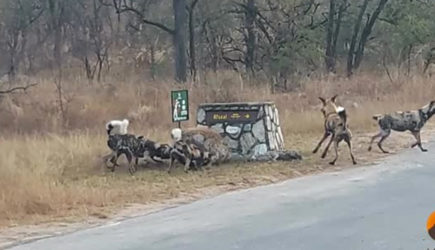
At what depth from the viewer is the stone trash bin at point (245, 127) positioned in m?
13.8

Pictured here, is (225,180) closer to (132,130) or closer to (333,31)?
(132,130)

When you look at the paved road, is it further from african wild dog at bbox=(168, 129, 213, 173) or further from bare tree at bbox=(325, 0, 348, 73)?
bare tree at bbox=(325, 0, 348, 73)

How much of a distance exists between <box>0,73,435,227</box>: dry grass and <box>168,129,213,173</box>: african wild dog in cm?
31

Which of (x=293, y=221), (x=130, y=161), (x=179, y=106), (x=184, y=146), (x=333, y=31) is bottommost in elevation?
(x=293, y=221)

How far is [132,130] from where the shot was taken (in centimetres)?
1706

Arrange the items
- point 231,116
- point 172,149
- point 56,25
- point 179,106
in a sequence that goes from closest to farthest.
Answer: point 172,149, point 179,106, point 231,116, point 56,25

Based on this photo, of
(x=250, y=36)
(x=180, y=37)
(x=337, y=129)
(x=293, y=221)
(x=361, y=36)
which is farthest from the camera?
(x=361, y=36)

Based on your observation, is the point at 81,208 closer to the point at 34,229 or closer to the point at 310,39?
the point at 34,229

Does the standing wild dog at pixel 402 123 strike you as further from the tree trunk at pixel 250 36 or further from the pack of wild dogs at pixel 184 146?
the tree trunk at pixel 250 36

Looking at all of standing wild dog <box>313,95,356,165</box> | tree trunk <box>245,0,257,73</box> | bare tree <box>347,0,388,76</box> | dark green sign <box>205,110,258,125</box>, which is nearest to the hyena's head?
standing wild dog <box>313,95,356,165</box>

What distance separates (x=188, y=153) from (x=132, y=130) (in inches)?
178

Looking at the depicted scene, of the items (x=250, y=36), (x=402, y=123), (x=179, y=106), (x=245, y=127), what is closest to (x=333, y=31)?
(x=250, y=36)

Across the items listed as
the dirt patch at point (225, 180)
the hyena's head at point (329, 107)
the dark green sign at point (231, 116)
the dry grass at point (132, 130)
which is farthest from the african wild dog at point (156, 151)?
the hyena's head at point (329, 107)

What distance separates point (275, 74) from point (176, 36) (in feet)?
11.4
